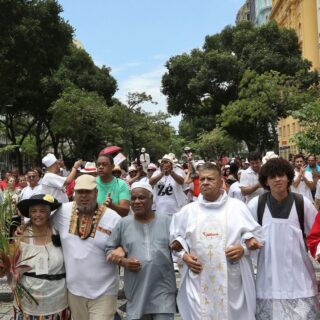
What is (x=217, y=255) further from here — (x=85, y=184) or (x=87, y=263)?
(x=85, y=184)

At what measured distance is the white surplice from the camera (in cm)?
400

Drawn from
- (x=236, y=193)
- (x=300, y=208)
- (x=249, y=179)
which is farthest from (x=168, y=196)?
(x=300, y=208)

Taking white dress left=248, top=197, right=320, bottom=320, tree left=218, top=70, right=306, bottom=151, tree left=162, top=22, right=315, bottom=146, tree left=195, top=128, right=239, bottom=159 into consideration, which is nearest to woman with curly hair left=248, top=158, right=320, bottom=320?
white dress left=248, top=197, right=320, bottom=320

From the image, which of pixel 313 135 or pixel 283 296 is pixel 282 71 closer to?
pixel 313 135

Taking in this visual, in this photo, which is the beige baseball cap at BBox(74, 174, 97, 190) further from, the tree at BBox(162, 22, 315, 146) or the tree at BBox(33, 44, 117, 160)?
the tree at BBox(162, 22, 315, 146)

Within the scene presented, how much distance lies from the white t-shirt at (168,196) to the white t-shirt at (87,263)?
4817mm

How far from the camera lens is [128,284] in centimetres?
431

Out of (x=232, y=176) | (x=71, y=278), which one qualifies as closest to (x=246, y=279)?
(x=71, y=278)

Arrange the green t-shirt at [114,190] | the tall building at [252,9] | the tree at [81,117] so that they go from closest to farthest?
1. the green t-shirt at [114,190]
2. the tree at [81,117]
3. the tall building at [252,9]

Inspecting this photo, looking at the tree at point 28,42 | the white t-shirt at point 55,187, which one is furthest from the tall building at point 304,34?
the white t-shirt at point 55,187

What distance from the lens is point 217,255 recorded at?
400 centimetres

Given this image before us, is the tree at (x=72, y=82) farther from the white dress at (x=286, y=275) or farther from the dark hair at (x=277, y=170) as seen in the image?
the white dress at (x=286, y=275)

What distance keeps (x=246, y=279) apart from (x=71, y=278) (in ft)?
4.42

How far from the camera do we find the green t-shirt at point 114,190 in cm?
600
